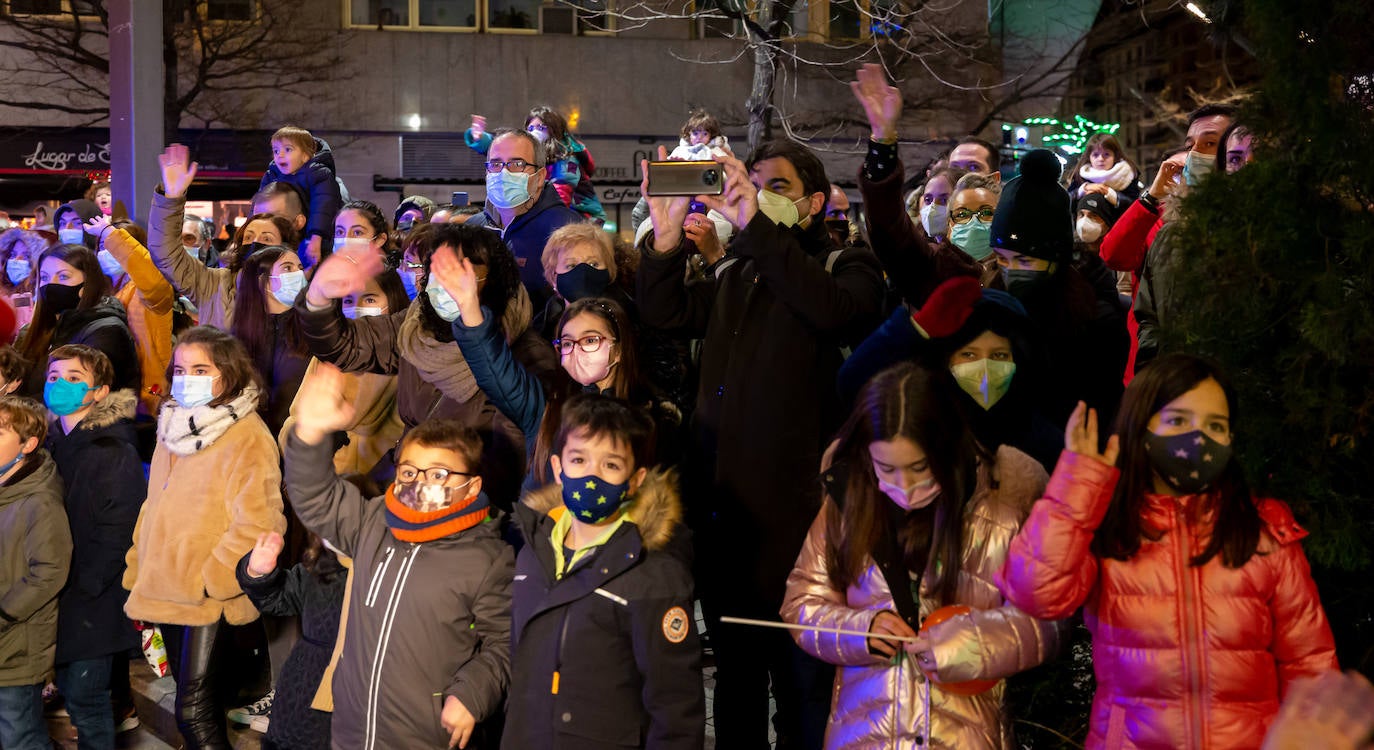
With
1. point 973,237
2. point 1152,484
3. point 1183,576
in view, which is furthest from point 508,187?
point 1183,576

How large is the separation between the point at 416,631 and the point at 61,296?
482 centimetres

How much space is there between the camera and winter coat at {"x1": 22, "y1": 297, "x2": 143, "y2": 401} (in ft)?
25.5

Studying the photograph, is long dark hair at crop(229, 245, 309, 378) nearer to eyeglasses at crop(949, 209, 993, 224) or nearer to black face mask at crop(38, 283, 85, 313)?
black face mask at crop(38, 283, 85, 313)

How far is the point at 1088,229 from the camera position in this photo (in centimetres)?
766

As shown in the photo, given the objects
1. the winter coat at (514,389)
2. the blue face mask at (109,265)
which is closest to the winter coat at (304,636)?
the winter coat at (514,389)

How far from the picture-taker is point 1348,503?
389 centimetres

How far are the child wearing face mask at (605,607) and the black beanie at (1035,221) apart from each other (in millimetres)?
1642

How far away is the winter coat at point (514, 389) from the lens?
515 centimetres

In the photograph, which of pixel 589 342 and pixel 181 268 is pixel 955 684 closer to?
pixel 589 342

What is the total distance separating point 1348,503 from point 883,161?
75.7 inches

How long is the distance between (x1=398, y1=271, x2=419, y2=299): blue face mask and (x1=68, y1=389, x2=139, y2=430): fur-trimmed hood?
146cm

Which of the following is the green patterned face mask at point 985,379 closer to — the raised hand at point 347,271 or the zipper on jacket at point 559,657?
the zipper on jacket at point 559,657

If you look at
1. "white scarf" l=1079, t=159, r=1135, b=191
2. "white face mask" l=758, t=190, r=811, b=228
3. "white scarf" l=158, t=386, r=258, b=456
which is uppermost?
"white scarf" l=1079, t=159, r=1135, b=191

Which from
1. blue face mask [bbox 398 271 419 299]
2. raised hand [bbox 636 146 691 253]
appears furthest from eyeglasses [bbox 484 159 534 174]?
raised hand [bbox 636 146 691 253]
